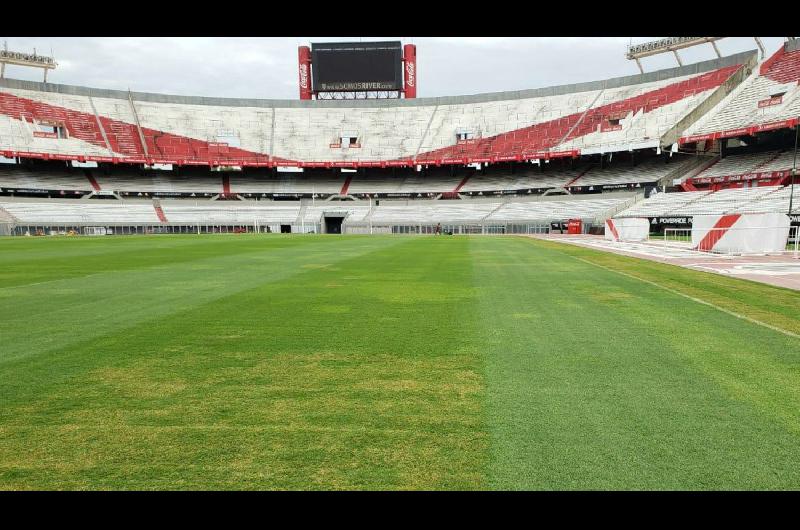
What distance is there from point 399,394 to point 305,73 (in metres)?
72.0

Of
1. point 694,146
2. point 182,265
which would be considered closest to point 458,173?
point 694,146

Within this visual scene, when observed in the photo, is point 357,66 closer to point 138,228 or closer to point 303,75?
point 303,75

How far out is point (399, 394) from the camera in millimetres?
3596

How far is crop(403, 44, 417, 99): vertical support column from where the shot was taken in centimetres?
6690

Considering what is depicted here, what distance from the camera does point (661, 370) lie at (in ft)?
13.6

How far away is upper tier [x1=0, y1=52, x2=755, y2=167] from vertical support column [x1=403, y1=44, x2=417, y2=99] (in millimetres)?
1724

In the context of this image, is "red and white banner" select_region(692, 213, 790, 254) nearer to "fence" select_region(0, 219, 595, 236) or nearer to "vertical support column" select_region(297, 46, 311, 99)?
"fence" select_region(0, 219, 595, 236)

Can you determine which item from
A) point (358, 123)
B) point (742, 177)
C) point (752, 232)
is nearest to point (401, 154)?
point (358, 123)

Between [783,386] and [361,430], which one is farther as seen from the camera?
[783,386]

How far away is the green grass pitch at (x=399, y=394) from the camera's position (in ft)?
8.04

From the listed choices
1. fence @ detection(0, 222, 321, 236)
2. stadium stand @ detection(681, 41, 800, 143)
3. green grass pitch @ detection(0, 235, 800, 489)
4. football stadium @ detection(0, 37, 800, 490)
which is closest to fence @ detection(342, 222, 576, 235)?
fence @ detection(0, 222, 321, 236)
